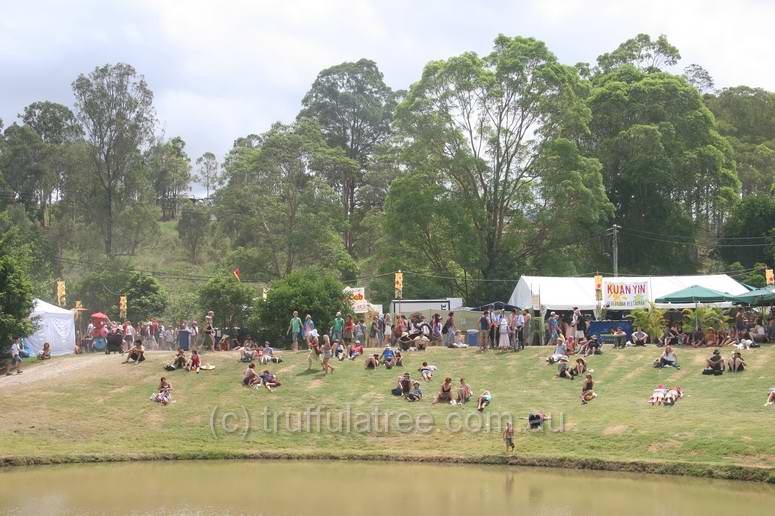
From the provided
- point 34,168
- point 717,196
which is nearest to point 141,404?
point 717,196

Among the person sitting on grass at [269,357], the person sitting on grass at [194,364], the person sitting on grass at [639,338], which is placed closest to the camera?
the person sitting on grass at [194,364]

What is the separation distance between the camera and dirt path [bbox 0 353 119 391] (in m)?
32.2

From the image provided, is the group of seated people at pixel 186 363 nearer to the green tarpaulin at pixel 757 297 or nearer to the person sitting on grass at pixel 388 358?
the person sitting on grass at pixel 388 358

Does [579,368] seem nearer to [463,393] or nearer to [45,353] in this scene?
[463,393]

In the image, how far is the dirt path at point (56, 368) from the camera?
32.2 m

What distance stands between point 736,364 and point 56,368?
84.1 feet

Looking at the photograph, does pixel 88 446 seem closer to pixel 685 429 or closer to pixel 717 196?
pixel 685 429

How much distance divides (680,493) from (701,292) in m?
17.5

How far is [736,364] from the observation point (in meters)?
30.3

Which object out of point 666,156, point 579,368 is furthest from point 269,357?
point 666,156

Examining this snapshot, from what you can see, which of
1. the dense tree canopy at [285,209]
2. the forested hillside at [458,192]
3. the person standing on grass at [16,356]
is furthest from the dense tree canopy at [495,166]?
the person standing on grass at [16,356]

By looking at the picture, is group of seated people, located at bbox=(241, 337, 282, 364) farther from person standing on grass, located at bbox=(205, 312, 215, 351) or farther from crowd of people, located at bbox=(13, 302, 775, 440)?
person standing on grass, located at bbox=(205, 312, 215, 351)

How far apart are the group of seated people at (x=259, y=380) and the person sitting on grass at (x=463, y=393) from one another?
672cm

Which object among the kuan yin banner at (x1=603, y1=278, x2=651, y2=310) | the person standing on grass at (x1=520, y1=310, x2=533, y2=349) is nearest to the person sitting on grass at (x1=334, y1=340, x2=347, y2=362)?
the person standing on grass at (x1=520, y1=310, x2=533, y2=349)
